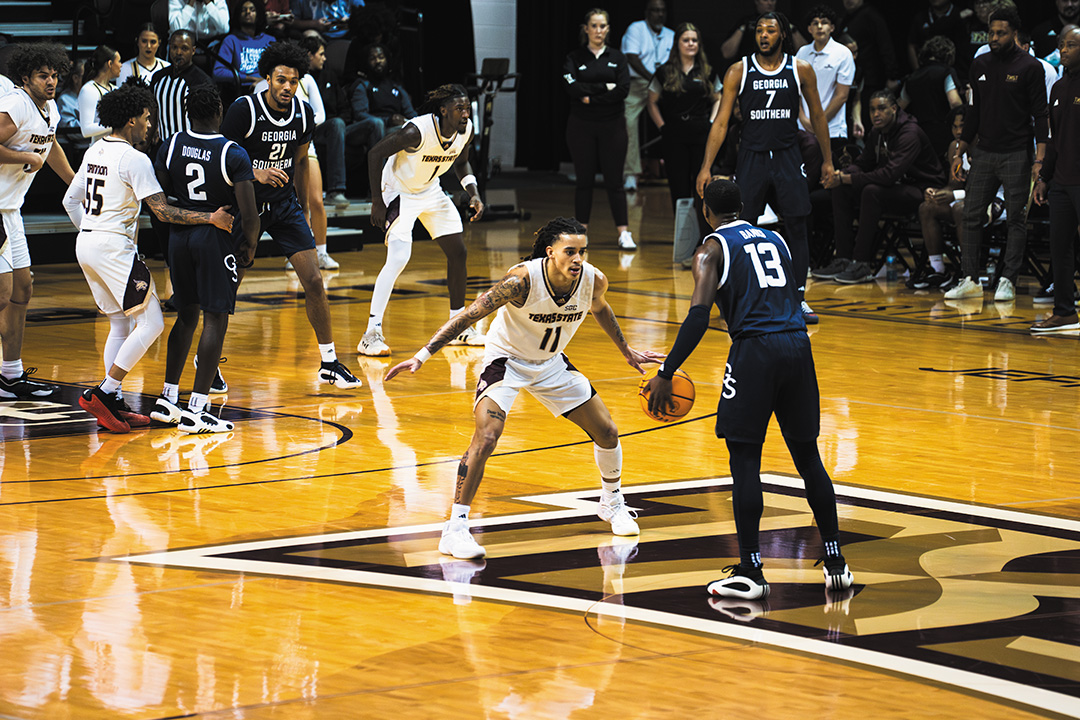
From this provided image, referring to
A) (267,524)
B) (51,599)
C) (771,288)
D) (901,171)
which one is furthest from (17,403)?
(901,171)

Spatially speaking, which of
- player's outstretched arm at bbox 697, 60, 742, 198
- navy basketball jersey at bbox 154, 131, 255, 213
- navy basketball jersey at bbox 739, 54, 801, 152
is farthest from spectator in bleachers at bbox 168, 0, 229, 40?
navy basketball jersey at bbox 154, 131, 255, 213

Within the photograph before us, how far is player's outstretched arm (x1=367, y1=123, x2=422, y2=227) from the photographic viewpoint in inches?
372

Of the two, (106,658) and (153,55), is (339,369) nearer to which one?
(106,658)

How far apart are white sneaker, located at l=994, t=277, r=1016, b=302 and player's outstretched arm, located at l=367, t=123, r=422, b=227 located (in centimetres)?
544

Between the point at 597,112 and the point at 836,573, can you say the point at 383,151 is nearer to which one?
the point at 836,573

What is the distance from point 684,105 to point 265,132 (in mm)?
7596

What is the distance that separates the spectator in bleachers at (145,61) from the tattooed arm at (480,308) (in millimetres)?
8649

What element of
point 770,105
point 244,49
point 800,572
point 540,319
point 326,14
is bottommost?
point 800,572

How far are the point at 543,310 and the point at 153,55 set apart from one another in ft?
29.1

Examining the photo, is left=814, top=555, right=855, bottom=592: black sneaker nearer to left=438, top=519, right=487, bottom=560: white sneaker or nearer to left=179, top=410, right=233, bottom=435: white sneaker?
left=438, top=519, right=487, bottom=560: white sneaker

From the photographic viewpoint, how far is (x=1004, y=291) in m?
12.2

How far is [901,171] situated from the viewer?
42.2 ft

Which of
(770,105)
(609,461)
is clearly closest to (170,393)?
(609,461)

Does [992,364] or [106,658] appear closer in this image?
[106,658]
